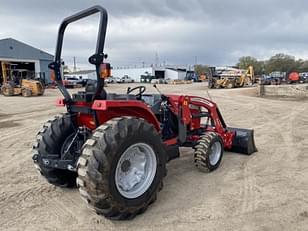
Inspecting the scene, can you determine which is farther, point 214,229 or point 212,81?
point 212,81

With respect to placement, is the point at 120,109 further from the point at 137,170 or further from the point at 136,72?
the point at 136,72

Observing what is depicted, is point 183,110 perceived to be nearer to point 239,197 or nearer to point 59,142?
point 239,197

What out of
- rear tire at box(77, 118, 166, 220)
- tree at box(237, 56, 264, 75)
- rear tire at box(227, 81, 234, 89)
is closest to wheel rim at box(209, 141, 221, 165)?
rear tire at box(77, 118, 166, 220)

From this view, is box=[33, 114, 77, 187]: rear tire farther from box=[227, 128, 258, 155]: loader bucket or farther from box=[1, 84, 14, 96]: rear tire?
box=[1, 84, 14, 96]: rear tire

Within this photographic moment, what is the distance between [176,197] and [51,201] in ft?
5.29

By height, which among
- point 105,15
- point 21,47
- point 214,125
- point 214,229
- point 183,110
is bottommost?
point 214,229

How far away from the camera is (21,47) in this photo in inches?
1425

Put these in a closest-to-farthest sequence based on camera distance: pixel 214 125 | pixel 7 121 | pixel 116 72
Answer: pixel 214 125
pixel 7 121
pixel 116 72

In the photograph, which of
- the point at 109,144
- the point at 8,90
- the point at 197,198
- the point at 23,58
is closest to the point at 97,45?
the point at 109,144

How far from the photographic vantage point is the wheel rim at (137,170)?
347cm

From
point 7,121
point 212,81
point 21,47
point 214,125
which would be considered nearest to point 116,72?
point 21,47

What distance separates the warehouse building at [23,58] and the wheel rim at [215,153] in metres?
29.7

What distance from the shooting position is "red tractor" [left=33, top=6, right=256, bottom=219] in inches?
122

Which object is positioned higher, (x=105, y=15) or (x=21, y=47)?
(x=21, y=47)
